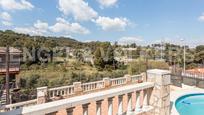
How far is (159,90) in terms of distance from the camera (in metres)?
4.14

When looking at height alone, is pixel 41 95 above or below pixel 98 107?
below

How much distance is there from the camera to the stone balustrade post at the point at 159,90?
13.6 feet

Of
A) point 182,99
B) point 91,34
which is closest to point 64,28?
point 91,34

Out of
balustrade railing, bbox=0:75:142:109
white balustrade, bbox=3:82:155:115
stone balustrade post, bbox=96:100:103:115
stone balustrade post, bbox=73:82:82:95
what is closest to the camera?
white balustrade, bbox=3:82:155:115

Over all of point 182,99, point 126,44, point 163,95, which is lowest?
point 182,99

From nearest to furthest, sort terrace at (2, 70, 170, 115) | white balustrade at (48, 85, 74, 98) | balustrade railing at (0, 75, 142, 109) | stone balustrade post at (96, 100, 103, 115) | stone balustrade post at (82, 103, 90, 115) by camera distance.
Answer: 1. terrace at (2, 70, 170, 115)
2. stone balustrade post at (82, 103, 90, 115)
3. stone balustrade post at (96, 100, 103, 115)
4. balustrade railing at (0, 75, 142, 109)
5. white balustrade at (48, 85, 74, 98)

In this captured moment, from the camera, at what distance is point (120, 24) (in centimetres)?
3422

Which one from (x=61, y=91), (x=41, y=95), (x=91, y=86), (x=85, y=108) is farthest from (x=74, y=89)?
(x=85, y=108)

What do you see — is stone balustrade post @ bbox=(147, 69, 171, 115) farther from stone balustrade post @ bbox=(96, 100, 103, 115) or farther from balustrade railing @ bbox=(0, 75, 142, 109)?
balustrade railing @ bbox=(0, 75, 142, 109)

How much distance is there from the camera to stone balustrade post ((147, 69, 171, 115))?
4141 mm

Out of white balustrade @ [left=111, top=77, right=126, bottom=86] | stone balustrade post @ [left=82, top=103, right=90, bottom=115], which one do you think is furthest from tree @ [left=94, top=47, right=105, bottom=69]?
stone balustrade post @ [left=82, top=103, right=90, bottom=115]

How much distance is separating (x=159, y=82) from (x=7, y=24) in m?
34.7

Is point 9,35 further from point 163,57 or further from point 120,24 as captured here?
point 163,57

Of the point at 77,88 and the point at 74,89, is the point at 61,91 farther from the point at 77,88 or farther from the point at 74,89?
the point at 77,88
